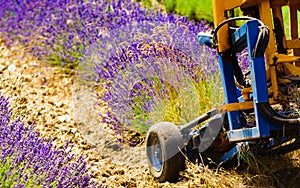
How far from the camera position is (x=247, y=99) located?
2.91m

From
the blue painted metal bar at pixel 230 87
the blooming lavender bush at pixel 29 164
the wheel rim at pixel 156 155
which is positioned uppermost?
the blue painted metal bar at pixel 230 87

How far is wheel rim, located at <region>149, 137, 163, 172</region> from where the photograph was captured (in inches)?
139

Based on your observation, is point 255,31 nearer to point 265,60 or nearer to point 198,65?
point 265,60

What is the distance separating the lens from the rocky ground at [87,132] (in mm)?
3219

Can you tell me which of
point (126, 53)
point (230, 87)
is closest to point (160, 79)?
point (126, 53)

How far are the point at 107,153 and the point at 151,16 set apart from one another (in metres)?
1.49

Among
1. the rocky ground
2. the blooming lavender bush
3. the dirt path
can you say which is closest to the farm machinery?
the rocky ground

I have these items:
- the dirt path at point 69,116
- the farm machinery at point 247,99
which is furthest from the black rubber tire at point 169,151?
the dirt path at point 69,116

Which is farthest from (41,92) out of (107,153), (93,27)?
(107,153)

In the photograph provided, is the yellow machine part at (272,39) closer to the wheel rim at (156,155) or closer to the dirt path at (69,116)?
the wheel rim at (156,155)

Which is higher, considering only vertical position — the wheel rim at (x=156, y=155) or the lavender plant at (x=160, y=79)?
the lavender plant at (x=160, y=79)

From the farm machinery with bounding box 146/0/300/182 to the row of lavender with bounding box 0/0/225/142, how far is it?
61 cm

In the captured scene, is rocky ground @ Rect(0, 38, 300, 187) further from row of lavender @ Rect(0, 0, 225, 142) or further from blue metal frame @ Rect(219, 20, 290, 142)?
blue metal frame @ Rect(219, 20, 290, 142)

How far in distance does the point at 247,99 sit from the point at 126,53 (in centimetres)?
150
